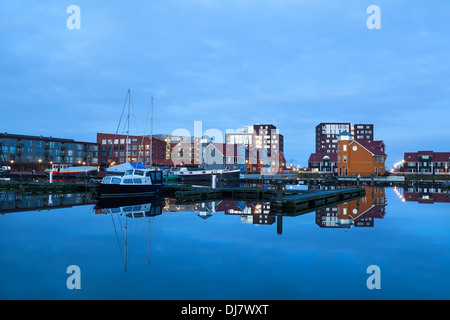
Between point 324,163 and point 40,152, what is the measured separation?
105 m

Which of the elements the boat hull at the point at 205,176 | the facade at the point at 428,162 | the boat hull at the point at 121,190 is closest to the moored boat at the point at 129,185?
the boat hull at the point at 121,190

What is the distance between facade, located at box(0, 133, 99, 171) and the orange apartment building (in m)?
102

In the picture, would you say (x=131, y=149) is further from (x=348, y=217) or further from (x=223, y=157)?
(x=348, y=217)

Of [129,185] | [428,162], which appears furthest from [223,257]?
[428,162]

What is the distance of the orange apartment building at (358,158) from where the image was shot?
82.1 m

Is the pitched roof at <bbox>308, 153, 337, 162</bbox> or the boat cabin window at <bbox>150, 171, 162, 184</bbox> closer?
the boat cabin window at <bbox>150, 171, 162, 184</bbox>

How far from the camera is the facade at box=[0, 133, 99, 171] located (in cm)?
11870

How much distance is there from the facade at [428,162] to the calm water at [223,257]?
109172mm

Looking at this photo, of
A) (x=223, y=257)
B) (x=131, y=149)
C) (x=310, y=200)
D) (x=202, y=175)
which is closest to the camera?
(x=223, y=257)

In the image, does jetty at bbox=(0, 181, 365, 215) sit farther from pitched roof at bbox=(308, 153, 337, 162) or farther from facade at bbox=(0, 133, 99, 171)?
pitched roof at bbox=(308, 153, 337, 162)

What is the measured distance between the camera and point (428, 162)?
120m

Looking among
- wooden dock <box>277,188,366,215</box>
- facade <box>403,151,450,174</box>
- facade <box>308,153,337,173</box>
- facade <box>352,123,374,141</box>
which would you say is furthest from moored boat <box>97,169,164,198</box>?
facade <box>352,123,374,141</box>

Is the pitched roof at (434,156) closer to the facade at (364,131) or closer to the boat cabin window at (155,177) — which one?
the facade at (364,131)
